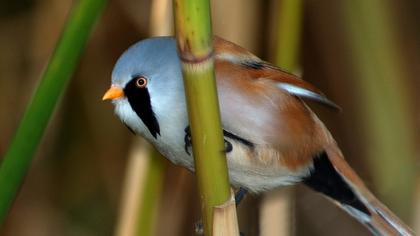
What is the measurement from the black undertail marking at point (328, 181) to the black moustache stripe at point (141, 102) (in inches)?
14.8

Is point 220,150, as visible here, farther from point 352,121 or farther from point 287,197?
point 352,121

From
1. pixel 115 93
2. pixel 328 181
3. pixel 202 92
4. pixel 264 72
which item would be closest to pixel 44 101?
pixel 115 93

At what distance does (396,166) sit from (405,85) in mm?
206

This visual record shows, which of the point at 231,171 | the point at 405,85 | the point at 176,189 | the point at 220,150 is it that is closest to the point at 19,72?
the point at 176,189

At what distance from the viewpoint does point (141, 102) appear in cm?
143

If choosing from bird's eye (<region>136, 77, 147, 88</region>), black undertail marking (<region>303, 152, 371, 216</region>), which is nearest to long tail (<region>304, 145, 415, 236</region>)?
black undertail marking (<region>303, 152, 371, 216</region>)

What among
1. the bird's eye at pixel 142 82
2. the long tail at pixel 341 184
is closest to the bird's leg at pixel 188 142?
the bird's eye at pixel 142 82

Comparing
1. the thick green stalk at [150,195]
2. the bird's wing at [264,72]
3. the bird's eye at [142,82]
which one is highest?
the bird's wing at [264,72]

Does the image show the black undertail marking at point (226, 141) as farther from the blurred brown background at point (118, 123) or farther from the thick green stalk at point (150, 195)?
the blurred brown background at point (118, 123)

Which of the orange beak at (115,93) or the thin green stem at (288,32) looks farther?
the thin green stem at (288,32)

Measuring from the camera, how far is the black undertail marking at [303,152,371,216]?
65.1 inches

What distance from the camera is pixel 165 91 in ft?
4.65

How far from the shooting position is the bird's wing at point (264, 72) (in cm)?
154

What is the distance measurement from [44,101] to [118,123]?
1.09 m
